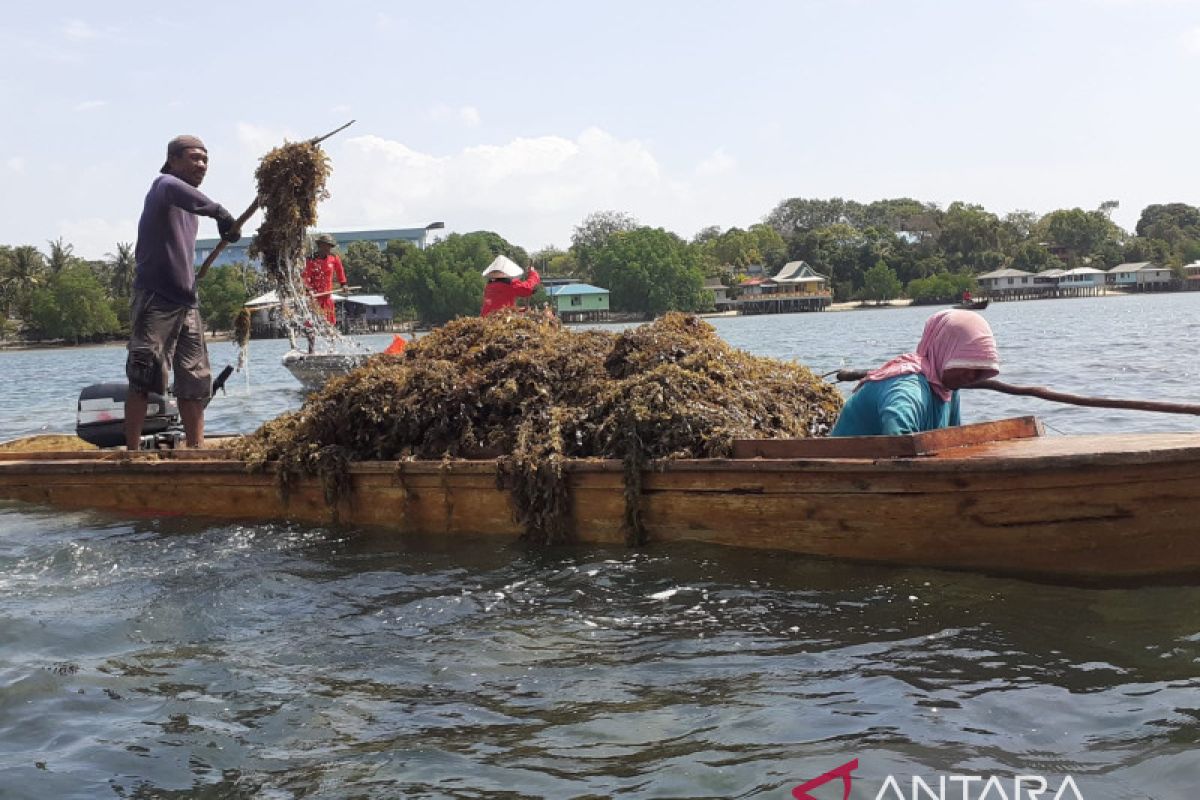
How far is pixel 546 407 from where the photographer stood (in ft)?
23.1

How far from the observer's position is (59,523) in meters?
8.27

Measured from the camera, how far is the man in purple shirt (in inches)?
311

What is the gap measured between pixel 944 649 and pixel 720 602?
121 centimetres

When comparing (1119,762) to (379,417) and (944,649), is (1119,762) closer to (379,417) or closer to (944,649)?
(944,649)

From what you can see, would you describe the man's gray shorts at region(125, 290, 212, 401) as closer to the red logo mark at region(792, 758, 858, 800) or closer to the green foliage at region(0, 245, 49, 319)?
the red logo mark at region(792, 758, 858, 800)

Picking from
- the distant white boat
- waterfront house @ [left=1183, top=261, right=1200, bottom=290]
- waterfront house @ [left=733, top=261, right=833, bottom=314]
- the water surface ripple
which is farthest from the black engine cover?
waterfront house @ [left=1183, top=261, right=1200, bottom=290]

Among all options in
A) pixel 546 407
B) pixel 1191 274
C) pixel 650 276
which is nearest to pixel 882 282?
pixel 650 276

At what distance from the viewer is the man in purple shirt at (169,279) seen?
7891 millimetres

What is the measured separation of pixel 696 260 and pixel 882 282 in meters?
20.7

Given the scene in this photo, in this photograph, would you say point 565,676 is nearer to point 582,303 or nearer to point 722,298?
point 582,303

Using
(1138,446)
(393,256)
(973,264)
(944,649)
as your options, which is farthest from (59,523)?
(973,264)

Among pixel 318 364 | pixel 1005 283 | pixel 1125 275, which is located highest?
pixel 1125 275

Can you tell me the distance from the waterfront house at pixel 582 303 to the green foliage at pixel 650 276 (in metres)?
4.14

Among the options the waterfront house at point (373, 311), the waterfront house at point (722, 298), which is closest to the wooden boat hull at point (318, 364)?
the waterfront house at point (373, 311)
